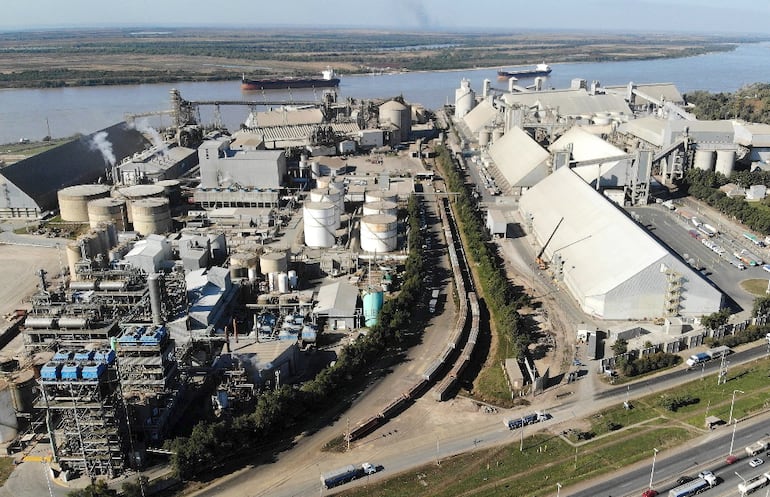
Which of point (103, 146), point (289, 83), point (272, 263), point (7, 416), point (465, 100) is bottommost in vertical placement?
point (7, 416)

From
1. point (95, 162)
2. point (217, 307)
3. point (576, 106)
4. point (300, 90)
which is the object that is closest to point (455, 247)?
point (217, 307)

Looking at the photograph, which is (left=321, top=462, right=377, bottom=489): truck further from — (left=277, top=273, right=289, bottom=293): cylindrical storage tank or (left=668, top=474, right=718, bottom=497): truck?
(left=277, top=273, right=289, bottom=293): cylindrical storage tank

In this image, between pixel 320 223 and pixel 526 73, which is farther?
pixel 526 73

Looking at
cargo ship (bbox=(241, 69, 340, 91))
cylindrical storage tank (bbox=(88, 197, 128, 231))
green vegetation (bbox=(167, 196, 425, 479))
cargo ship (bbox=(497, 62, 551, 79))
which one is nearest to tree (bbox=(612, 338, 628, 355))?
green vegetation (bbox=(167, 196, 425, 479))

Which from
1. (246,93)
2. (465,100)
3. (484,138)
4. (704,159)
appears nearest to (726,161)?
(704,159)

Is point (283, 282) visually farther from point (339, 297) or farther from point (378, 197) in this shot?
point (378, 197)

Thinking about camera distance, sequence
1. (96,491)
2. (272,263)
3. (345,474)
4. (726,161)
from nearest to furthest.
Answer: (96,491)
(345,474)
(272,263)
(726,161)

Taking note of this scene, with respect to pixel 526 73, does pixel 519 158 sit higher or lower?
lower

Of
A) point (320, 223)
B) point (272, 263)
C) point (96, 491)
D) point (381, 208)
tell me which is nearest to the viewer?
point (96, 491)
